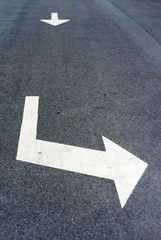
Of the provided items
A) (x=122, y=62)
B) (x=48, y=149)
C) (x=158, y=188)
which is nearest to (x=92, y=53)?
(x=122, y=62)

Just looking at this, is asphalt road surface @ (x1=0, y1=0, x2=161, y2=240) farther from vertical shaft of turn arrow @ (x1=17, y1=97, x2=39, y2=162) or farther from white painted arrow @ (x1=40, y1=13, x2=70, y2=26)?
white painted arrow @ (x1=40, y1=13, x2=70, y2=26)

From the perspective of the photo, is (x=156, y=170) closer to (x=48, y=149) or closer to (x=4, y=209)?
(x=48, y=149)

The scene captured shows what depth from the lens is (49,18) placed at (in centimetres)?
1085

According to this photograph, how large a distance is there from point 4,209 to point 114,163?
1394mm

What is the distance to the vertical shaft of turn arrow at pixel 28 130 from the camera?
12.5 ft

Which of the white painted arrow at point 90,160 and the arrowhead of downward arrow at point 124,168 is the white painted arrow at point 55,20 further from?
the arrowhead of downward arrow at point 124,168

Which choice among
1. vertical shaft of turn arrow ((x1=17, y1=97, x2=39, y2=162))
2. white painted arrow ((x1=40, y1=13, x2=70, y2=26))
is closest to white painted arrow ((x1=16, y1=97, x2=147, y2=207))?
vertical shaft of turn arrow ((x1=17, y1=97, x2=39, y2=162))

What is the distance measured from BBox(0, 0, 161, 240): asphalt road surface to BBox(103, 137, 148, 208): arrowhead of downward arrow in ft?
0.19

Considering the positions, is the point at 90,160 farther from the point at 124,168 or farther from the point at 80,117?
the point at 80,117

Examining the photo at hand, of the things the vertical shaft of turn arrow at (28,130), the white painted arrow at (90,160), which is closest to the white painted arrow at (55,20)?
the vertical shaft of turn arrow at (28,130)

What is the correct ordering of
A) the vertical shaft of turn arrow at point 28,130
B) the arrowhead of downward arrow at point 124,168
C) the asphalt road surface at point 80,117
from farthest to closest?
the vertical shaft of turn arrow at point 28,130, the arrowhead of downward arrow at point 124,168, the asphalt road surface at point 80,117

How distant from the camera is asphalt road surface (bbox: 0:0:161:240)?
2.85 metres

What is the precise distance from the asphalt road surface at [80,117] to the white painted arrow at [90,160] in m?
0.08

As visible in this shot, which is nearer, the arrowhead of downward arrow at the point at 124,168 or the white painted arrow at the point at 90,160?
the arrowhead of downward arrow at the point at 124,168
